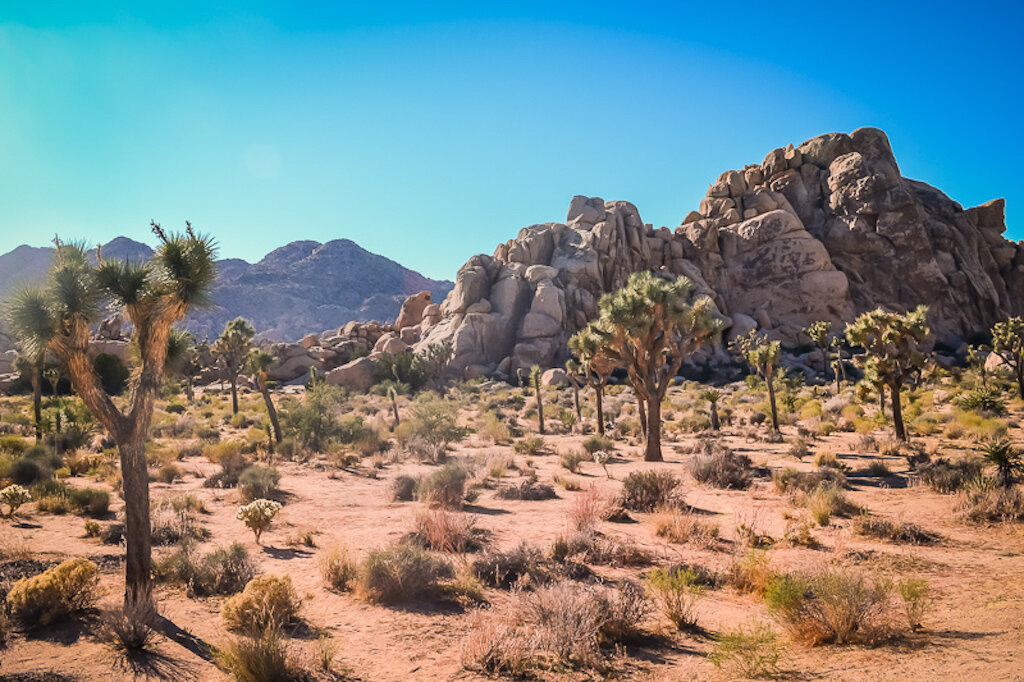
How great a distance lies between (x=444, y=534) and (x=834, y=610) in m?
5.81

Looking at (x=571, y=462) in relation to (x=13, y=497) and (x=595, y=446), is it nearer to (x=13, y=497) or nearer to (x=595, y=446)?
(x=595, y=446)

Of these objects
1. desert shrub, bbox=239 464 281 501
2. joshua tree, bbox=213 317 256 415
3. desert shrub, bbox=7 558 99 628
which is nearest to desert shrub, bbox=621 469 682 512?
desert shrub, bbox=239 464 281 501

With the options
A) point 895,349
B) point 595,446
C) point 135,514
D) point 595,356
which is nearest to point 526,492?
point 595,446

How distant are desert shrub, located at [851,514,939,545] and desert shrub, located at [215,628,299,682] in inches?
363

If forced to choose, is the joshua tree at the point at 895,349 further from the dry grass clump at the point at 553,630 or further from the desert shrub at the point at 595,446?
the dry grass clump at the point at 553,630

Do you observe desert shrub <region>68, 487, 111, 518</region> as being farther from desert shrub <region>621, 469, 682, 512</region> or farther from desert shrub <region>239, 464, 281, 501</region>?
desert shrub <region>621, 469, 682, 512</region>

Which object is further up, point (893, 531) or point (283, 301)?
point (283, 301)

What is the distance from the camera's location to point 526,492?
517 inches

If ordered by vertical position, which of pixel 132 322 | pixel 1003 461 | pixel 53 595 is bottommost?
pixel 53 595

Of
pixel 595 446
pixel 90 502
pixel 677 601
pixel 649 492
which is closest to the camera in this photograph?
pixel 677 601

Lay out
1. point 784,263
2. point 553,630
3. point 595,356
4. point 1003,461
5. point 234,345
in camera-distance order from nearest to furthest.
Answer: point 553,630
point 1003,461
point 595,356
point 234,345
point 784,263

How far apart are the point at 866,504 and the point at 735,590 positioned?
20.4 ft

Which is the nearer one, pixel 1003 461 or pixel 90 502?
pixel 1003 461

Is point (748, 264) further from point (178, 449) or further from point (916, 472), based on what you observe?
point (178, 449)
